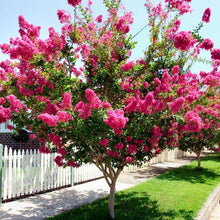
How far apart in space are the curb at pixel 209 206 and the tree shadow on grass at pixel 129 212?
0.74 feet

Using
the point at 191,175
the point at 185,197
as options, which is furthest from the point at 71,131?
the point at 191,175

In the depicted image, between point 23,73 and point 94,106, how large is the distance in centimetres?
173

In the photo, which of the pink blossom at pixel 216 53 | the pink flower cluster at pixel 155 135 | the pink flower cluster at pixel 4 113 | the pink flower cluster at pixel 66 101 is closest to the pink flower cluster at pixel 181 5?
the pink blossom at pixel 216 53

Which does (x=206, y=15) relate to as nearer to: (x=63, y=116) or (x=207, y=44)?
(x=207, y=44)

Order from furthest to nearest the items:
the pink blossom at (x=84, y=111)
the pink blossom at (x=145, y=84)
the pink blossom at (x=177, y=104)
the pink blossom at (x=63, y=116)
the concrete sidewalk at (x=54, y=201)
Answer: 1. the concrete sidewalk at (x=54, y=201)
2. the pink blossom at (x=145, y=84)
3. the pink blossom at (x=177, y=104)
4. the pink blossom at (x=84, y=111)
5. the pink blossom at (x=63, y=116)

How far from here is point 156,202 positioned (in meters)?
5.93

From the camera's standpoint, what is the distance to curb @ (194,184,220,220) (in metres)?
5.15

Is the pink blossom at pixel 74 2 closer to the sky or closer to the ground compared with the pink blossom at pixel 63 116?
closer to the sky

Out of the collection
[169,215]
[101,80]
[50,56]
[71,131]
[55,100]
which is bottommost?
[169,215]

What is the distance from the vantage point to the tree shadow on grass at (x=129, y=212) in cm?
482

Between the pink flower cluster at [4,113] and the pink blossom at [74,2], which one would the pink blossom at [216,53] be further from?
the pink flower cluster at [4,113]

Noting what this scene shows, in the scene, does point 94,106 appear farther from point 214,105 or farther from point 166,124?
point 214,105

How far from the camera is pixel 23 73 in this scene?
428 centimetres

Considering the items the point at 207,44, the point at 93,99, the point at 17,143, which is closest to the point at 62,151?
the point at 93,99
